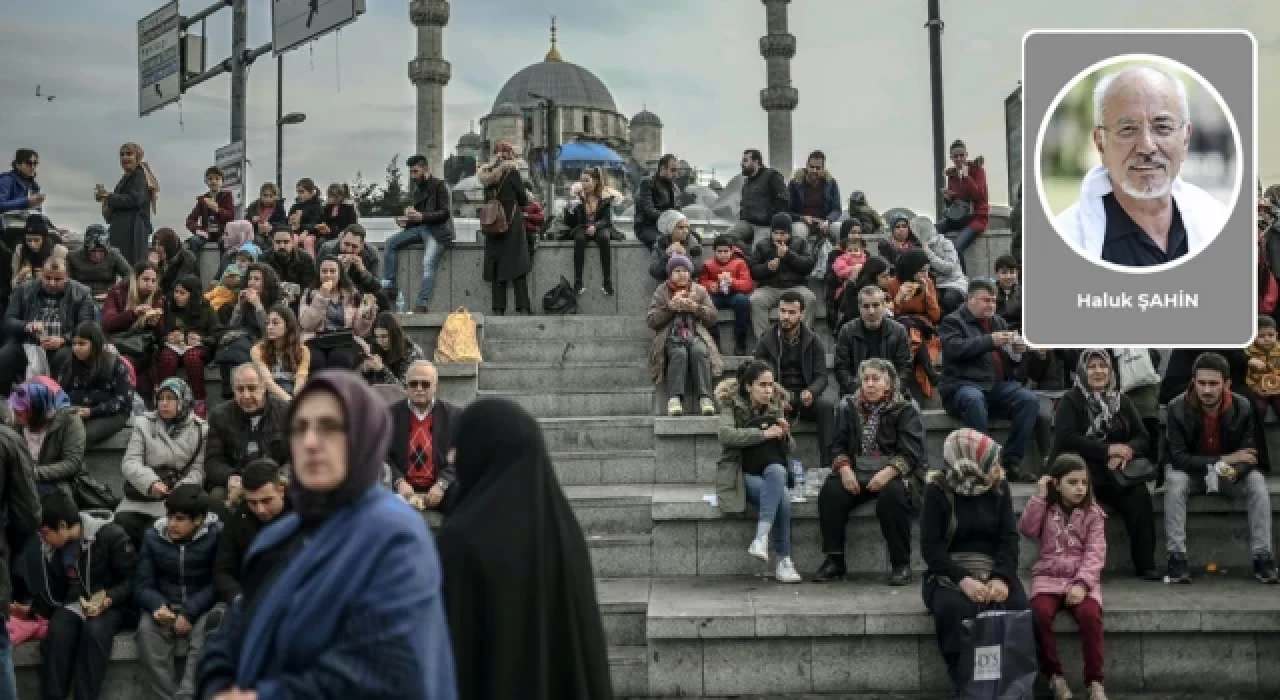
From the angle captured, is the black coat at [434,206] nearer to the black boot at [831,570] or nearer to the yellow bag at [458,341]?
the yellow bag at [458,341]

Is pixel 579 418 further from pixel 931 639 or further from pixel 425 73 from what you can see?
pixel 425 73

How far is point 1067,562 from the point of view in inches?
283

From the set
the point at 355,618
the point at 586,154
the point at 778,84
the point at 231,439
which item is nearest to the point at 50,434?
the point at 231,439

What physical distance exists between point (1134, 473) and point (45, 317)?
8410mm

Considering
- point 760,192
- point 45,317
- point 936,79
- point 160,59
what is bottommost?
point 45,317

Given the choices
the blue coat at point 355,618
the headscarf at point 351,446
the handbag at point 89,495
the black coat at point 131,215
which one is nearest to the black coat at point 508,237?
the black coat at point 131,215

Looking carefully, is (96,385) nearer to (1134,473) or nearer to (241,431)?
(241,431)

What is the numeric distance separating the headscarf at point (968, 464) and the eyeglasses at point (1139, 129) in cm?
298

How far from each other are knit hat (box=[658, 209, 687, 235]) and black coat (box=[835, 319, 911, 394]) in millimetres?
4317

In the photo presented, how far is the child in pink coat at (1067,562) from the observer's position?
6.87 metres

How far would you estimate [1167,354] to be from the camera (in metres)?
10.3

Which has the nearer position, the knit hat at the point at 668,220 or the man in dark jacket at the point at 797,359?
the man in dark jacket at the point at 797,359

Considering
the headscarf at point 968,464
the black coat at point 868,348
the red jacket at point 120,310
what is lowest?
the headscarf at point 968,464

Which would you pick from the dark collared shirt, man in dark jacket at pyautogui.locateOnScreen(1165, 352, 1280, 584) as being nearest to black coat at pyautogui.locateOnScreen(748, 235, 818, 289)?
man in dark jacket at pyautogui.locateOnScreen(1165, 352, 1280, 584)
